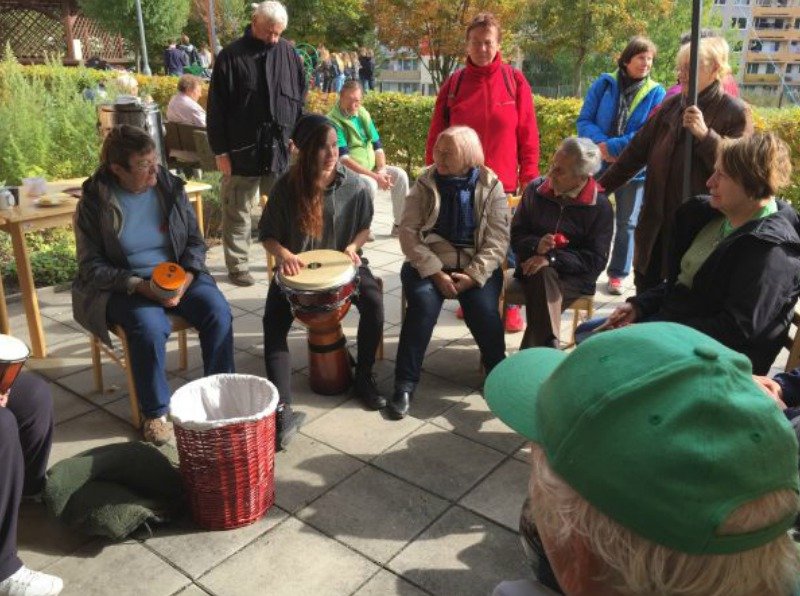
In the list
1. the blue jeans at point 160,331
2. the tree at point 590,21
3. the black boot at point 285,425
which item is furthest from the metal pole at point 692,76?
the tree at point 590,21

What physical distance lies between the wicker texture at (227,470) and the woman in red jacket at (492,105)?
90.0 inches

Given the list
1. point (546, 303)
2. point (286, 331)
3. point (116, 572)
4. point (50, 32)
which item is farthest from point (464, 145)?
point (50, 32)

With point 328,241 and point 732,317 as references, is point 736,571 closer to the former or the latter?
point 732,317

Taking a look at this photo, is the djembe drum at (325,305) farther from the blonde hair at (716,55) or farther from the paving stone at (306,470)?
the blonde hair at (716,55)

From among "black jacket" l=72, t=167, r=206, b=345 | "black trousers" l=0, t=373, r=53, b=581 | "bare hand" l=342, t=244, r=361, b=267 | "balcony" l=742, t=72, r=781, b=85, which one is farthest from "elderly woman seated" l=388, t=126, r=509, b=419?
"balcony" l=742, t=72, r=781, b=85

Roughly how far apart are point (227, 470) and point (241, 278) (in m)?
2.97

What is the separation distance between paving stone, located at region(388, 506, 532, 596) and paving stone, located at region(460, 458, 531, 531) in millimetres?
62

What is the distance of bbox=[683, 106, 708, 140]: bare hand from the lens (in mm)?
3215

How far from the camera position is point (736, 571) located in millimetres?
749

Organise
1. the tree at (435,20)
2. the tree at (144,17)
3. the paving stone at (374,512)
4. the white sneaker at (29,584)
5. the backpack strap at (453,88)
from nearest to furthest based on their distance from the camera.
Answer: the white sneaker at (29,584)
the paving stone at (374,512)
the backpack strap at (453,88)
the tree at (435,20)
the tree at (144,17)

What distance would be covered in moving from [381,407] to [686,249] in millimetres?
1677

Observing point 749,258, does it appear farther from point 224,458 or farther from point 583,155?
point 224,458

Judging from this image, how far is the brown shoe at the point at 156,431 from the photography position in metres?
3.05

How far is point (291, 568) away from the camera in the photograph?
2332 millimetres
